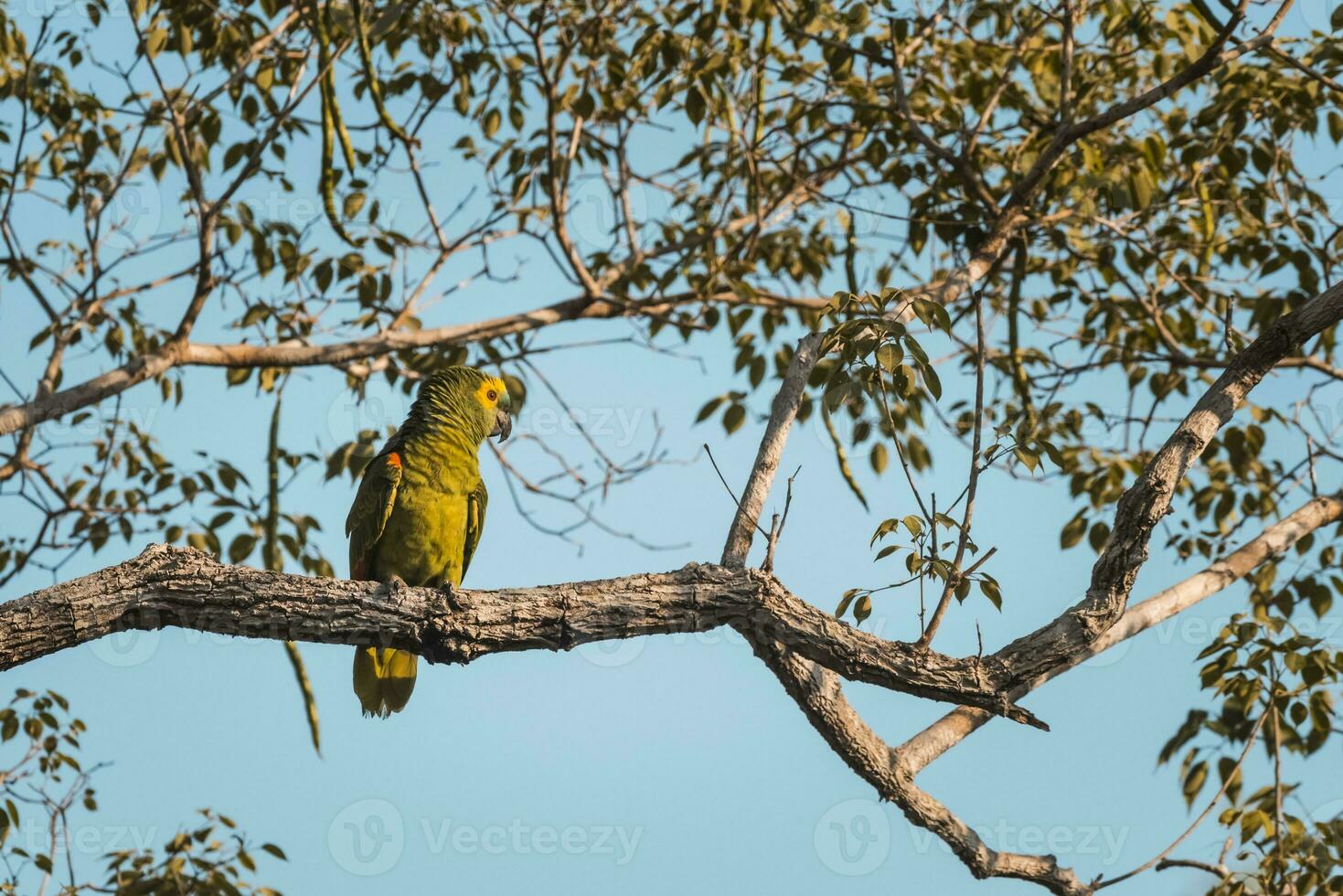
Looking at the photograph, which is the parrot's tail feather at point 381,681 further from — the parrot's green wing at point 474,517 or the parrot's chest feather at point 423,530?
the parrot's green wing at point 474,517

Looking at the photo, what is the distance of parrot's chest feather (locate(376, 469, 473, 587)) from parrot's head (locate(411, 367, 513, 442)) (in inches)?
13.4

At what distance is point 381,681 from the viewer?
4375mm

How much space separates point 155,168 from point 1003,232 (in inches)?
166

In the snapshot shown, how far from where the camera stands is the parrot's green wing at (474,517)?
4.73 meters

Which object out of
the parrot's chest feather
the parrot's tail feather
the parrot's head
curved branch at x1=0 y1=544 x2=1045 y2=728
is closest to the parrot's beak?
the parrot's head

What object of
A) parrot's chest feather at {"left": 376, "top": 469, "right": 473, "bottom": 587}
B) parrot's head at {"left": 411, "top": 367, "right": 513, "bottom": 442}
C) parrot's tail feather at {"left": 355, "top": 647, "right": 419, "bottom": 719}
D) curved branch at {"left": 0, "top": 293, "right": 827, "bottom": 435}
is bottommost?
parrot's tail feather at {"left": 355, "top": 647, "right": 419, "bottom": 719}

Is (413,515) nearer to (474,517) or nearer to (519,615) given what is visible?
(474,517)

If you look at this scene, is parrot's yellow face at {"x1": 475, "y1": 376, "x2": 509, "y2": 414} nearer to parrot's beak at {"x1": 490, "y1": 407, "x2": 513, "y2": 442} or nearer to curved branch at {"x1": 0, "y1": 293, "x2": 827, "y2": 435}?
parrot's beak at {"x1": 490, "y1": 407, "x2": 513, "y2": 442}

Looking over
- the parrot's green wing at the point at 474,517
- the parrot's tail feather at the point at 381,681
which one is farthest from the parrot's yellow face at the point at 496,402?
the parrot's tail feather at the point at 381,681

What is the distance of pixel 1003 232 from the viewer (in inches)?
189

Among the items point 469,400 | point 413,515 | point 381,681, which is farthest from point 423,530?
point 469,400

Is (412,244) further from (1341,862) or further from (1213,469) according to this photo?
(1341,862)

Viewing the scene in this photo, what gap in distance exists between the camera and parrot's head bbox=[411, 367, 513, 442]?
480cm

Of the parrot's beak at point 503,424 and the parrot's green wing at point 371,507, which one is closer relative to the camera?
the parrot's green wing at point 371,507
